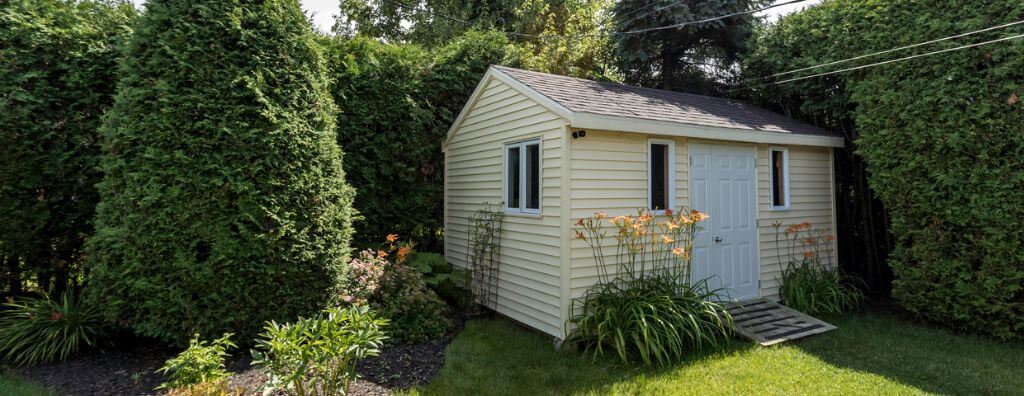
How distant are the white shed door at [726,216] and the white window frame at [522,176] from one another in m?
1.94

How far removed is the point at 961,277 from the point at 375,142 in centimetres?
752

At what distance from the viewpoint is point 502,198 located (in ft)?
21.4

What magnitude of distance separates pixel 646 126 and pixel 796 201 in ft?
10.4

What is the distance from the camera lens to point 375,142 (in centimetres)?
709

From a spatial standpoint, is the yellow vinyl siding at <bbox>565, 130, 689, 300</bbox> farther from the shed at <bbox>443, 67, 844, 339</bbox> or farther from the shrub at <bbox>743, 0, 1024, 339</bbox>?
the shrub at <bbox>743, 0, 1024, 339</bbox>

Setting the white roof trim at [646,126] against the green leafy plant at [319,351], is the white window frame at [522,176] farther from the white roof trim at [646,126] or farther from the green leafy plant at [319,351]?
the green leafy plant at [319,351]

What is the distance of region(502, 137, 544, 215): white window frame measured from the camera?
562 cm

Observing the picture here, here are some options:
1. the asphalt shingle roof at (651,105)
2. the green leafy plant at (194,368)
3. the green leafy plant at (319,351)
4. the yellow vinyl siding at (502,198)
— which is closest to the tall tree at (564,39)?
the asphalt shingle roof at (651,105)

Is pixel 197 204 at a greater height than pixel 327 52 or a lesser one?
lesser

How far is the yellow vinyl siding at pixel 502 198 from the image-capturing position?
5.41 m

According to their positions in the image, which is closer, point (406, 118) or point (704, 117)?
point (704, 117)

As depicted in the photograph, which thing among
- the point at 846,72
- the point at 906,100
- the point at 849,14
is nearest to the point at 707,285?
the point at 906,100

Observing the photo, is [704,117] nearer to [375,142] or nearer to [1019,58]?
[1019,58]

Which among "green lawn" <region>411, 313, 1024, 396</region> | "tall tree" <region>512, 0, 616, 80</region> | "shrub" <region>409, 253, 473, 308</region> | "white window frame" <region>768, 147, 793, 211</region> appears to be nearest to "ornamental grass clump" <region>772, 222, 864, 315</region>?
"white window frame" <region>768, 147, 793, 211</region>
